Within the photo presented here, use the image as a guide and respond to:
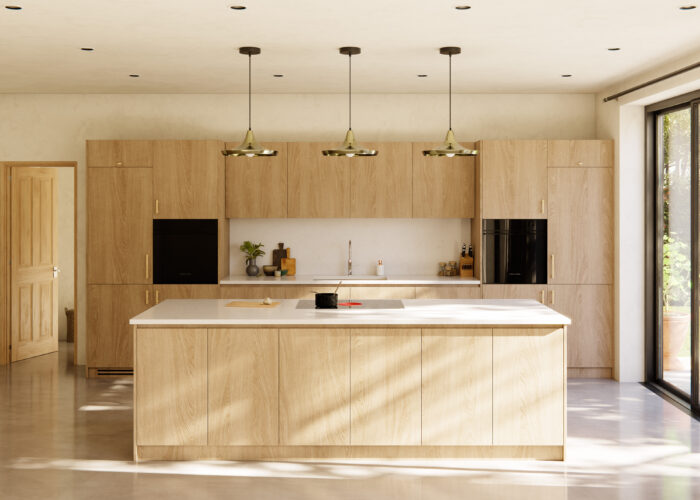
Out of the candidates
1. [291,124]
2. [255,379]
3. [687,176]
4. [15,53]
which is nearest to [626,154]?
[687,176]

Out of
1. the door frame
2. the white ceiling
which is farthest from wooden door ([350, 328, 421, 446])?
the door frame

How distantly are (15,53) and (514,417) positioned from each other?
4597 millimetres

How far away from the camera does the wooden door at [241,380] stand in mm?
4527

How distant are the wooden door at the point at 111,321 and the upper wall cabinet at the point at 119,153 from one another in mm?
1177

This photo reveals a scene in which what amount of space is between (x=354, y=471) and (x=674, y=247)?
3738 millimetres

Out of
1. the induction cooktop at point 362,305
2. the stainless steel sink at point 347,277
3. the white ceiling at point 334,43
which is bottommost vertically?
the induction cooktop at point 362,305

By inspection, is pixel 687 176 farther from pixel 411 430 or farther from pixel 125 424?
pixel 125 424

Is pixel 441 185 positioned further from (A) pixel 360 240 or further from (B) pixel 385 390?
(B) pixel 385 390

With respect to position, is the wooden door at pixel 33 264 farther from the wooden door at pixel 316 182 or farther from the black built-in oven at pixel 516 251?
the black built-in oven at pixel 516 251

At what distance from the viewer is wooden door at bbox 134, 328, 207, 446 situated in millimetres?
4516

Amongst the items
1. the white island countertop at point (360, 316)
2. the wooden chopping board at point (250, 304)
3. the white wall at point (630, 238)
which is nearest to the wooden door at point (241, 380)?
the white island countertop at point (360, 316)

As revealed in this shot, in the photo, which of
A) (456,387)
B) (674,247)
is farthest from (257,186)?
(674,247)

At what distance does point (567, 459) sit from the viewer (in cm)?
460

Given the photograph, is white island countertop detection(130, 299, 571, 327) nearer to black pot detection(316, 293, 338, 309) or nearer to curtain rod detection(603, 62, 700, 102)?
black pot detection(316, 293, 338, 309)
